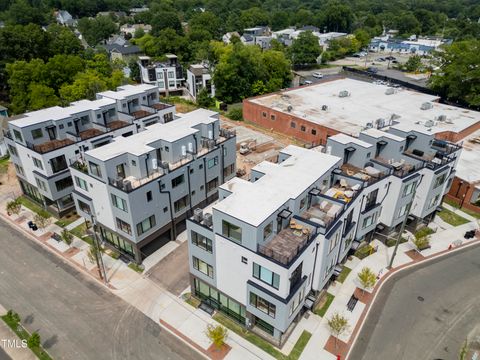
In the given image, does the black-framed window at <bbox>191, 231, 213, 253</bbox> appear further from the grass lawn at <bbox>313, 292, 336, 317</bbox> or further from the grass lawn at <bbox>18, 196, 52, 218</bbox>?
the grass lawn at <bbox>18, 196, 52, 218</bbox>

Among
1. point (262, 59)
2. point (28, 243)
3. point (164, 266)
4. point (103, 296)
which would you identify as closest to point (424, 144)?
point (164, 266)

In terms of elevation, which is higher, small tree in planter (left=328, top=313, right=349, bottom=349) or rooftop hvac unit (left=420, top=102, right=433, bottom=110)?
rooftop hvac unit (left=420, top=102, right=433, bottom=110)

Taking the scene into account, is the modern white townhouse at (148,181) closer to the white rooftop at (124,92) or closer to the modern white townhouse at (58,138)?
the modern white townhouse at (58,138)

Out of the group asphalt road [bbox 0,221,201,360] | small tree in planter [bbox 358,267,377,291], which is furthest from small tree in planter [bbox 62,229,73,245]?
small tree in planter [bbox 358,267,377,291]

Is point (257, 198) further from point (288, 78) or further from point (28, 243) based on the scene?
point (288, 78)

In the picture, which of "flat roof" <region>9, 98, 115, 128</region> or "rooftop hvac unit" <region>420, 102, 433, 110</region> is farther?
"rooftop hvac unit" <region>420, 102, 433, 110</region>
